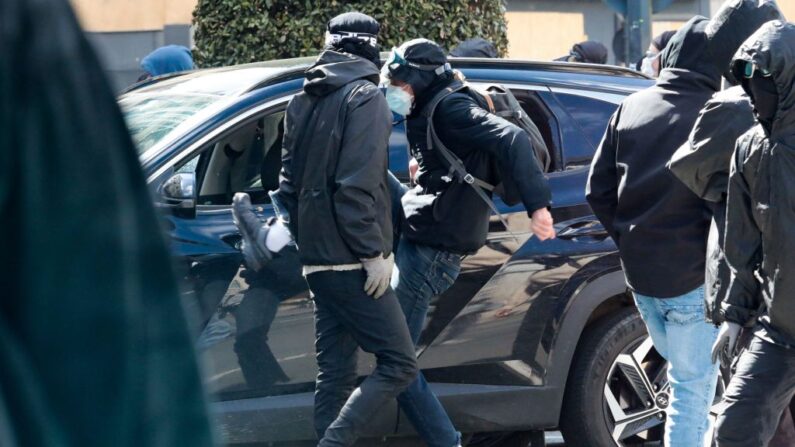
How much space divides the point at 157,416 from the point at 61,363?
103 mm

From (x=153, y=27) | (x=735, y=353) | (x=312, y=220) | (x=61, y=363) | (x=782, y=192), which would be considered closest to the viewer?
(x=61, y=363)

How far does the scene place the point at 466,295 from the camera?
5.32 m

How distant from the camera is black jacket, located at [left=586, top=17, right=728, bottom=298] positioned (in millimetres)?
4609

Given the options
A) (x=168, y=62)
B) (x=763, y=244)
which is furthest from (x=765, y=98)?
(x=168, y=62)

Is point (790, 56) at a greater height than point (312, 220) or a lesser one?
greater

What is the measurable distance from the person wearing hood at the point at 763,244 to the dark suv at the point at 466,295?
1.26 m

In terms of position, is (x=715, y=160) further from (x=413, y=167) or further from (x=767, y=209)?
(x=413, y=167)

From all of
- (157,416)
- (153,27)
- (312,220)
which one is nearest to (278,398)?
(312,220)

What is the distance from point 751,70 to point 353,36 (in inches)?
61.1

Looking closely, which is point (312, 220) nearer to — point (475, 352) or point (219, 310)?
point (219, 310)

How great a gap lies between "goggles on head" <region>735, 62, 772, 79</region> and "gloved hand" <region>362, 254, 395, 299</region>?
144 centimetres

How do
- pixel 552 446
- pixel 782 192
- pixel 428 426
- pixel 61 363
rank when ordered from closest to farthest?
pixel 61 363
pixel 782 192
pixel 428 426
pixel 552 446

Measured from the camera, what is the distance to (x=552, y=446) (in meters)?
6.40

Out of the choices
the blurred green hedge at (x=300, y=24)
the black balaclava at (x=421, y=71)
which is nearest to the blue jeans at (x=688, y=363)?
the black balaclava at (x=421, y=71)
